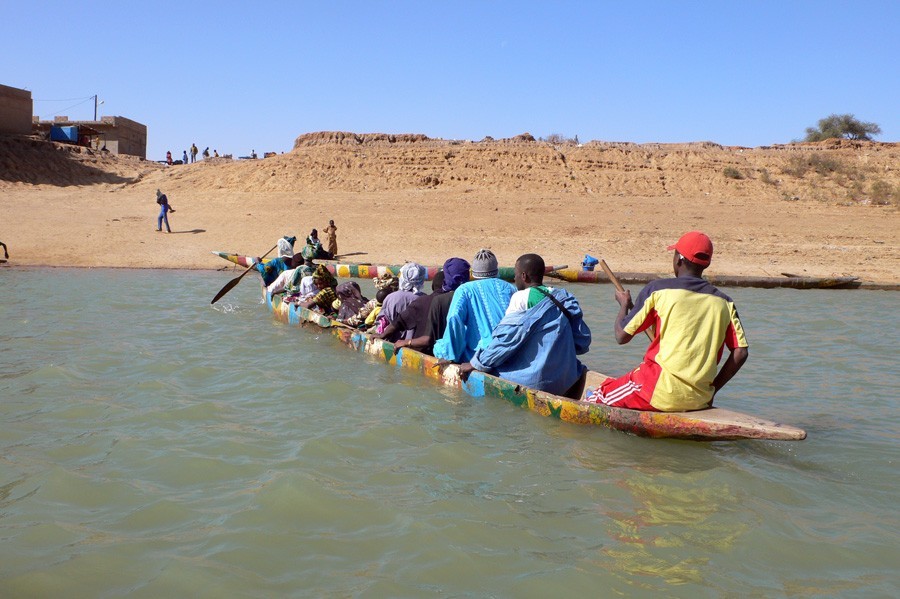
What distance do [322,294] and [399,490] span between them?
5.70m

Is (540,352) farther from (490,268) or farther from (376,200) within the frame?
(376,200)

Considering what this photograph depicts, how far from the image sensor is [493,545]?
3990 mm

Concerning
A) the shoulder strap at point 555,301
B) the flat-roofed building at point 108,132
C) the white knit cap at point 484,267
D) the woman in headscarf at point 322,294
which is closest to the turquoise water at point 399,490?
the shoulder strap at point 555,301

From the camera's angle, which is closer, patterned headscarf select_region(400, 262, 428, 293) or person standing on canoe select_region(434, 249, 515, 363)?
person standing on canoe select_region(434, 249, 515, 363)

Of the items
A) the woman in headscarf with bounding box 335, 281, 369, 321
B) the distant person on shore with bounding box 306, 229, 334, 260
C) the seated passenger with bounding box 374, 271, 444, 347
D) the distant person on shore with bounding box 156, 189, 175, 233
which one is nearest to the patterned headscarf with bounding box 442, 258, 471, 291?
the seated passenger with bounding box 374, 271, 444, 347

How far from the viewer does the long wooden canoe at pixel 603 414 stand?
4.93 metres

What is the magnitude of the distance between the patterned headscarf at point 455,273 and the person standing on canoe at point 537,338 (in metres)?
1.04

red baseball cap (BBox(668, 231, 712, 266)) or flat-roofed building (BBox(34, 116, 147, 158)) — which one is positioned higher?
flat-roofed building (BBox(34, 116, 147, 158))

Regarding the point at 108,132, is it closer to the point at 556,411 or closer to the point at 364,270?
the point at 364,270

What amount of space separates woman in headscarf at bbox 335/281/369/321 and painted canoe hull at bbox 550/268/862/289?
19.2ft

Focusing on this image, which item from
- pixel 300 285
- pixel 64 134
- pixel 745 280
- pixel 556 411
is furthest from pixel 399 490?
pixel 64 134

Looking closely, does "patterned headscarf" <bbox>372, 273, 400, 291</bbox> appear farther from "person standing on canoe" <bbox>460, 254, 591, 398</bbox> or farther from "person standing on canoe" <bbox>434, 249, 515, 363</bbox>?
"person standing on canoe" <bbox>460, 254, 591, 398</bbox>

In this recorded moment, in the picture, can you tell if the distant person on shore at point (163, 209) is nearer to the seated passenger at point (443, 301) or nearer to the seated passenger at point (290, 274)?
the seated passenger at point (290, 274)

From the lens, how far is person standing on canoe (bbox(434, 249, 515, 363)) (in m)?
6.54
